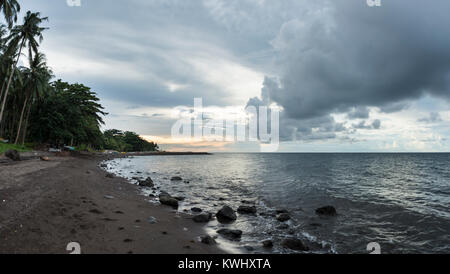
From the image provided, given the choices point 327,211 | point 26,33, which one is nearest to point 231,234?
point 327,211

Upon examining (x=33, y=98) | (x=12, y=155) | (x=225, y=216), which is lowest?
(x=225, y=216)

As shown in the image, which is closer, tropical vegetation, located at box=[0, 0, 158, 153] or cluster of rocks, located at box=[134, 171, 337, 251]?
cluster of rocks, located at box=[134, 171, 337, 251]

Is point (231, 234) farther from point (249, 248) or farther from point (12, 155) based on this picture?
point (12, 155)

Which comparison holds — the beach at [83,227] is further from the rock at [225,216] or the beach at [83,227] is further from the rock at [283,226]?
the rock at [283,226]

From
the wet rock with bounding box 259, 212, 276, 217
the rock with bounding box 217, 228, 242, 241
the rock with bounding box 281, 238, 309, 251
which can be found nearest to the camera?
the rock with bounding box 281, 238, 309, 251

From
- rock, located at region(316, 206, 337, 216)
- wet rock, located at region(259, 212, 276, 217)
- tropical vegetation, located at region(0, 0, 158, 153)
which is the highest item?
tropical vegetation, located at region(0, 0, 158, 153)

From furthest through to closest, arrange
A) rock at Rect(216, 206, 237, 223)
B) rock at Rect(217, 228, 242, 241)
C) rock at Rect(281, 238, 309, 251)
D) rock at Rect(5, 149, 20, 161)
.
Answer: rock at Rect(5, 149, 20, 161) → rock at Rect(216, 206, 237, 223) → rock at Rect(217, 228, 242, 241) → rock at Rect(281, 238, 309, 251)

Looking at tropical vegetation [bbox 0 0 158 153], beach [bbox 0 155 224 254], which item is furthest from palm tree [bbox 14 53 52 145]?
beach [bbox 0 155 224 254]

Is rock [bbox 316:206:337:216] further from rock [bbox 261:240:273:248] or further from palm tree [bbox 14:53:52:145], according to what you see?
palm tree [bbox 14:53:52:145]

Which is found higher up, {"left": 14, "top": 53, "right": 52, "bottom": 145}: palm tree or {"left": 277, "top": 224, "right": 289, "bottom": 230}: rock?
{"left": 14, "top": 53, "right": 52, "bottom": 145}: palm tree

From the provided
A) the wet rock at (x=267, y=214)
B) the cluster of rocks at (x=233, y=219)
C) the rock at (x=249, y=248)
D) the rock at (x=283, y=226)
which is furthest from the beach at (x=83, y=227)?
the wet rock at (x=267, y=214)
